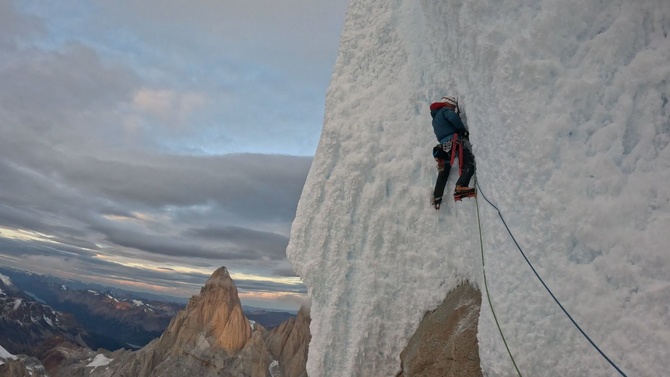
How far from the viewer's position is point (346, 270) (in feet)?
30.0

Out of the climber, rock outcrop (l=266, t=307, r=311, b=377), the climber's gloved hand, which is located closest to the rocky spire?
rock outcrop (l=266, t=307, r=311, b=377)

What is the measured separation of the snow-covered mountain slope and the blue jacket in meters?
0.38

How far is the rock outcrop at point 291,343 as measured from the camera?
8744cm

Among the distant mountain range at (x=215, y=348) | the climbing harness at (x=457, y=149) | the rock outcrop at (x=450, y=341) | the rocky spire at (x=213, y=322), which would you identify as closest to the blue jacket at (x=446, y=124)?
the climbing harness at (x=457, y=149)

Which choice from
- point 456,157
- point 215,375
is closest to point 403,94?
point 456,157

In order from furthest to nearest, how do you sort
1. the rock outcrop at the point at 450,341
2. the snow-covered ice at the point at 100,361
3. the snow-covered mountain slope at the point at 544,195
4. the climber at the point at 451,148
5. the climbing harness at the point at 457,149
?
the snow-covered ice at the point at 100,361
the climbing harness at the point at 457,149
the climber at the point at 451,148
the rock outcrop at the point at 450,341
the snow-covered mountain slope at the point at 544,195

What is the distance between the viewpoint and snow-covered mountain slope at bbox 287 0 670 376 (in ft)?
12.5

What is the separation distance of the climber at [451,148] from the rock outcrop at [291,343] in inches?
3346

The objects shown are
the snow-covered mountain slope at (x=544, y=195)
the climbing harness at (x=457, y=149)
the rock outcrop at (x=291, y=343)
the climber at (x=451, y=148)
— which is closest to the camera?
the snow-covered mountain slope at (x=544, y=195)

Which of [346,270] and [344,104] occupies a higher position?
[344,104]

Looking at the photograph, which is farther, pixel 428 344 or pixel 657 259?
pixel 428 344

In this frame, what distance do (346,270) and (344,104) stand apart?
3.72 meters

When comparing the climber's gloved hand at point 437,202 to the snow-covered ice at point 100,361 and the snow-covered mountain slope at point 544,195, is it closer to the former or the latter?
the snow-covered mountain slope at point 544,195

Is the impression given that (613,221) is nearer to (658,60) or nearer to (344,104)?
(658,60)
